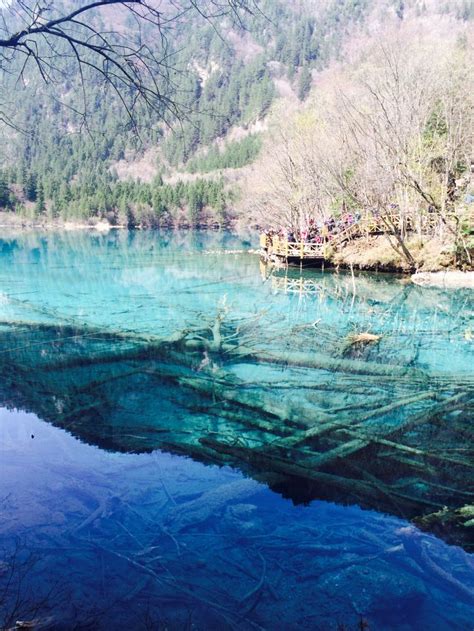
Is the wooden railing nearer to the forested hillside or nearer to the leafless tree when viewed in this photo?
the forested hillside

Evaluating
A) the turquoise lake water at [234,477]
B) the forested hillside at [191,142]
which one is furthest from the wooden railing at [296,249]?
the turquoise lake water at [234,477]

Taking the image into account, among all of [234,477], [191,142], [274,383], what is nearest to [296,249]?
[191,142]

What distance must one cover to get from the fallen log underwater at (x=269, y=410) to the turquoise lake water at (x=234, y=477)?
34 mm

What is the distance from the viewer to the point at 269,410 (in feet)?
27.7

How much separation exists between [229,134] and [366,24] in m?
71.6

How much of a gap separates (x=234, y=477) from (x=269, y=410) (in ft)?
6.88

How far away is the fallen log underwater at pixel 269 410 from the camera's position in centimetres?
639

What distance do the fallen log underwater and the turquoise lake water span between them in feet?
0.11

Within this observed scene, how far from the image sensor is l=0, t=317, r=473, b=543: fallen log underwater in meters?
6.39

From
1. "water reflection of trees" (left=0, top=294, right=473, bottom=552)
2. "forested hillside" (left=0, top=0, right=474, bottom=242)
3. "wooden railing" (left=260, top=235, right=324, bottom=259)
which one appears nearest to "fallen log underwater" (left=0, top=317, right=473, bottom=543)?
"water reflection of trees" (left=0, top=294, right=473, bottom=552)

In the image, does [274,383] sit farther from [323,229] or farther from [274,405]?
[323,229]

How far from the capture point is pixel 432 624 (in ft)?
13.5

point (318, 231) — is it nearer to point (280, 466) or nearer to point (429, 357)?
point (429, 357)

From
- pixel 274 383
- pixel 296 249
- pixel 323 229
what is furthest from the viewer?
pixel 296 249
